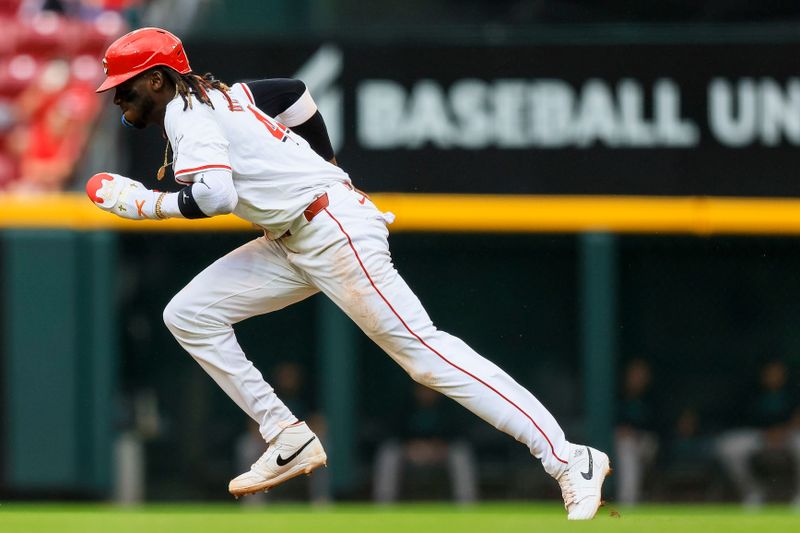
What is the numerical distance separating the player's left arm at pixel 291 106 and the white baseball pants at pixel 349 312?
1.43 feet

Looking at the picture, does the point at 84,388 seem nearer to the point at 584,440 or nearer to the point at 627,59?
the point at 584,440

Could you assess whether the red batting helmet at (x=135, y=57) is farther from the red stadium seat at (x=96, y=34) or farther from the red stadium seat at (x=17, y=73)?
the red stadium seat at (x=17, y=73)

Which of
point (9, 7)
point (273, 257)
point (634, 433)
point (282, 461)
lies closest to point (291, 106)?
point (273, 257)

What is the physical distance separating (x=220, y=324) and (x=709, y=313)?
5992 mm

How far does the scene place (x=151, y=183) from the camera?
32.1ft

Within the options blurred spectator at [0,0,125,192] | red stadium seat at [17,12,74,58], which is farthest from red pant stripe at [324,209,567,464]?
red stadium seat at [17,12,74,58]

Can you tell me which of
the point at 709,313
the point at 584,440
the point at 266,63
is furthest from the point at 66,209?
the point at 709,313

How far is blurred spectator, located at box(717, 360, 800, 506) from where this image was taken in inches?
413

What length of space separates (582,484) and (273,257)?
1371mm

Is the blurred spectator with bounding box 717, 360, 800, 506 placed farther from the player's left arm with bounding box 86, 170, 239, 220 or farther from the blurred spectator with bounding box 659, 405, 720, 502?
the player's left arm with bounding box 86, 170, 239, 220

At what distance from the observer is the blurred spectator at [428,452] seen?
10.5m

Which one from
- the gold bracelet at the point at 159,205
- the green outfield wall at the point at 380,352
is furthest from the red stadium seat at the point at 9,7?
the gold bracelet at the point at 159,205

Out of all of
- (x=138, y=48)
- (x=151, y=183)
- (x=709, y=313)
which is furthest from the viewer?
(x=709, y=313)

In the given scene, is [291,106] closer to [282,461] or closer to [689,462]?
[282,461]
